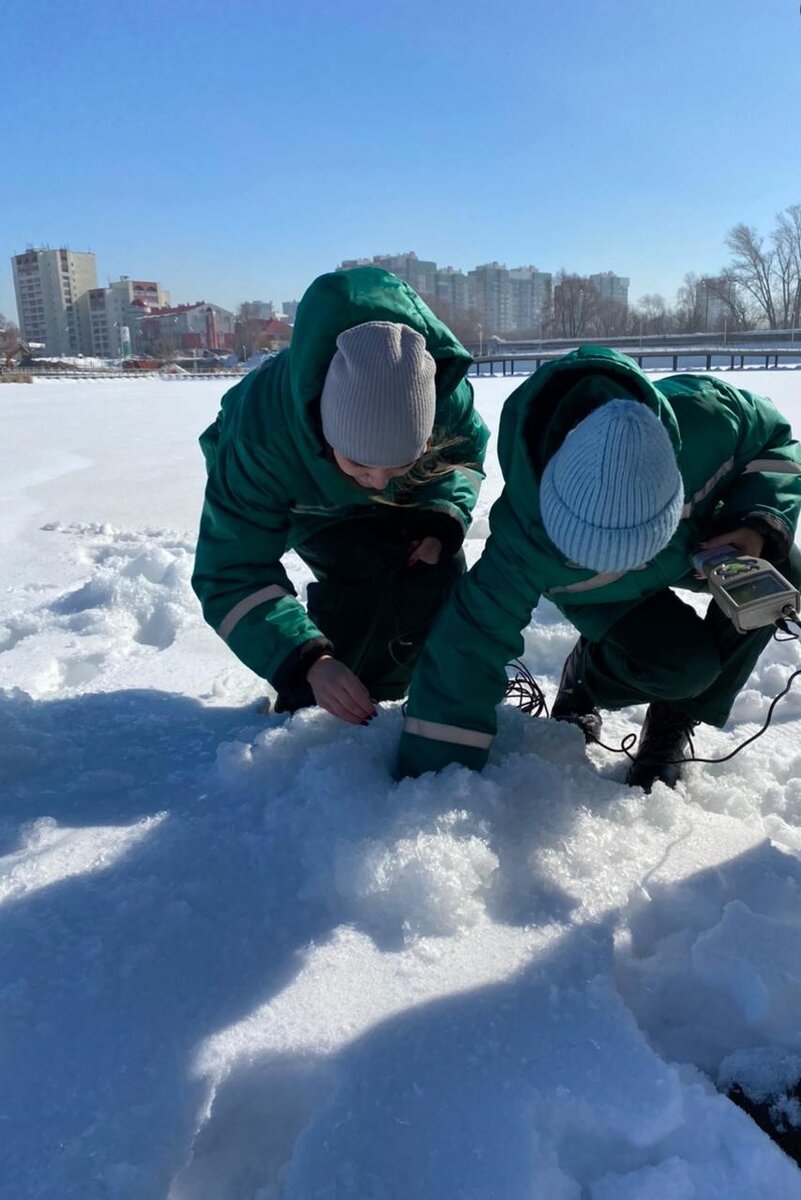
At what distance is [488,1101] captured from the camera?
888 millimetres

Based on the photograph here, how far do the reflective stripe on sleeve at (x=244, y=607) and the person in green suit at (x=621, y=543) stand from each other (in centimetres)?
37

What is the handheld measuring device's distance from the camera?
1.25 m

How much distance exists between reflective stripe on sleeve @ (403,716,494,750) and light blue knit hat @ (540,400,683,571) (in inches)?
14.9

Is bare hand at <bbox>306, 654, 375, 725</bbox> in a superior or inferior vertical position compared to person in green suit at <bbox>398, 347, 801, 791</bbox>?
inferior

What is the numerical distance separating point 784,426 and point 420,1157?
4.29ft

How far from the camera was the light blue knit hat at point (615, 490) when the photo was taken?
106 cm

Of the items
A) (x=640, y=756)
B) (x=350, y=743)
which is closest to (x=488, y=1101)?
(x=350, y=743)

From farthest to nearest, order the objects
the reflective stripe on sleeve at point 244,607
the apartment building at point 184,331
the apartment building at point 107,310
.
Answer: the apartment building at point 107,310 < the apartment building at point 184,331 < the reflective stripe on sleeve at point 244,607

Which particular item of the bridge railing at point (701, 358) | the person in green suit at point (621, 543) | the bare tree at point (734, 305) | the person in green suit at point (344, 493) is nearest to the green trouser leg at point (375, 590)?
the person in green suit at point (344, 493)

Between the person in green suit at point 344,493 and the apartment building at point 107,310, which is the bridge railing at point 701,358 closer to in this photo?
the person in green suit at point 344,493

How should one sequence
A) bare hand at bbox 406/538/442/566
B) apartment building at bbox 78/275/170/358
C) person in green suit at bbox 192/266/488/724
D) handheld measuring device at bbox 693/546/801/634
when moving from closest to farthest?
handheld measuring device at bbox 693/546/801/634, person in green suit at bbox 192/266/488/724, bare hand at bbox 406/538/442/566, apartment building at bbox 78/275/170/358

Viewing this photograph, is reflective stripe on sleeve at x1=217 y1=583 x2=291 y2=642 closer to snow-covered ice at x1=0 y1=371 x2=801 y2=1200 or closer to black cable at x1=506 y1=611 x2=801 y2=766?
snow-covered ice at x1=0 y1=371 x2=801 y2=1200

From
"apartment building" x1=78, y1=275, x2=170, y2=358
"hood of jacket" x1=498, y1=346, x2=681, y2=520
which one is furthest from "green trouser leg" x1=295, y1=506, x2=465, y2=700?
"apartment building" x1=78, y1=275, x2=170, y2=358

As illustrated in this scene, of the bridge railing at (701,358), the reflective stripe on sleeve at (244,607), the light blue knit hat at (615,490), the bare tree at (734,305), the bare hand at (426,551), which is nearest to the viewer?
the light blue knit hat at (615,490)
